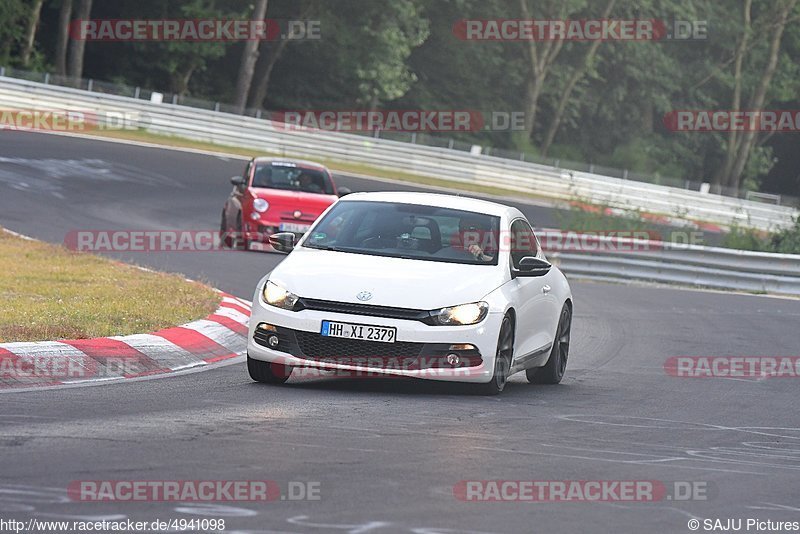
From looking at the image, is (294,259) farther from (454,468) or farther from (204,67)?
(204,67)

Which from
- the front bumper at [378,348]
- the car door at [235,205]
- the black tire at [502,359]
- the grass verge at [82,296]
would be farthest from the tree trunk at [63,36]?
the front bumper at [378,348]

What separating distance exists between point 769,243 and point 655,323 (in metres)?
13.2

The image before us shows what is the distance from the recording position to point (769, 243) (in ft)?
100

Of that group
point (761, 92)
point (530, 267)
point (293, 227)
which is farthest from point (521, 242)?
point (761, 92)

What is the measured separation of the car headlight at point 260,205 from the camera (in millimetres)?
23750

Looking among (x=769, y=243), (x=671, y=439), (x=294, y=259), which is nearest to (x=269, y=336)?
(x=294, y=259)

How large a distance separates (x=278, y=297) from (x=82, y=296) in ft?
14.4

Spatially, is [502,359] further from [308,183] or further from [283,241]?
[308,183]

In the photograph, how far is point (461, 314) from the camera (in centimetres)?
1028

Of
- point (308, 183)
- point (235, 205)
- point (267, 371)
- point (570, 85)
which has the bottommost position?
point (235, 205)

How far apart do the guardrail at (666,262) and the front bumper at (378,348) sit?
1575 cm

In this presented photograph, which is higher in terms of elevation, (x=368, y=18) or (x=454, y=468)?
(x=368, y=18)

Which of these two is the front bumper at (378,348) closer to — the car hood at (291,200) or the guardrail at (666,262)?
the car hood at (291,200)

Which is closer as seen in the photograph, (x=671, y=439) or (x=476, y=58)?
(x=671, y=439)
